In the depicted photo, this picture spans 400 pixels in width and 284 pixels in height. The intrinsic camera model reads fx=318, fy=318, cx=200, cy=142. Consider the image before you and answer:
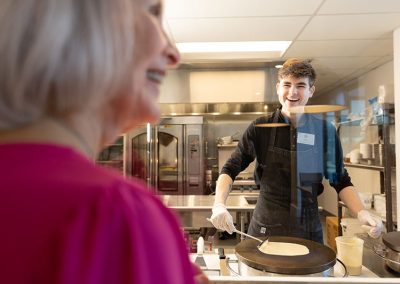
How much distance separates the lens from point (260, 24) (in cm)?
188

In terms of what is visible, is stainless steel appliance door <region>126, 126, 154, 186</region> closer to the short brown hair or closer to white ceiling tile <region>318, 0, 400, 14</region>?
the short brown hair

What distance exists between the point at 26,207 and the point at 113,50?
7.1 inches

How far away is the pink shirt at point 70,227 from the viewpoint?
0.27m

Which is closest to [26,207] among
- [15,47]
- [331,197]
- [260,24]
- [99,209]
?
[99,209]

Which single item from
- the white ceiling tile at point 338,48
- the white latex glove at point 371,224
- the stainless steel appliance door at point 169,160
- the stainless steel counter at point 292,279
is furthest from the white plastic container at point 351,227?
the stainless steel appliance door at point 169,160

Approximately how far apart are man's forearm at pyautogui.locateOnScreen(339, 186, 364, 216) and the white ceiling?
529 mm

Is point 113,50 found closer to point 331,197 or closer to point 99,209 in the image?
point 99,209

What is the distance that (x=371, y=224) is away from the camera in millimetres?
1393

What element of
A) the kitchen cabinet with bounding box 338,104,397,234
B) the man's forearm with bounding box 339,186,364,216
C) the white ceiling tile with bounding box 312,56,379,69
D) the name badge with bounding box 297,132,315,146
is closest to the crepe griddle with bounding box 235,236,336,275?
the man's forearm with bounding box 339,186,364,216

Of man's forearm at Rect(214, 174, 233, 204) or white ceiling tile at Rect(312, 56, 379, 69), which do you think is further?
white ceiling tile at Rect(312, 56, 379, 69)

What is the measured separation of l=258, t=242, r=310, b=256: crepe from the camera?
117cm

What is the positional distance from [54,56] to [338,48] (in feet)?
6.66

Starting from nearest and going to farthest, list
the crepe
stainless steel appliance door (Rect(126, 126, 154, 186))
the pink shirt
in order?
the pink shirt
the crepe
stainless steel appliance door (Rect(126, 126, 154, 186))

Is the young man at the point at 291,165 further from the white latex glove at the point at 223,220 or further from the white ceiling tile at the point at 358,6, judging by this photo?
the white ceiling tile at the point at 358,6
